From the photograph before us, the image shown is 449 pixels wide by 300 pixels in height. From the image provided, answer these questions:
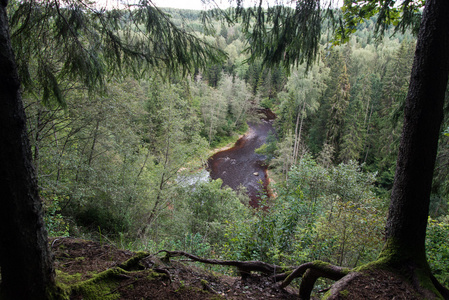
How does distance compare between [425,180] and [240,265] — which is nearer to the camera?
[425,180]

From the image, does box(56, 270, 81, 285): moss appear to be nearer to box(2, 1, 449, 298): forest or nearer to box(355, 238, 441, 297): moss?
box(2, 1, 449, 298): forest

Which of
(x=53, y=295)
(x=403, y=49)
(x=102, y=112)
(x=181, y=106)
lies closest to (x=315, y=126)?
(x=403, y=49)

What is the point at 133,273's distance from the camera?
2.28 metres

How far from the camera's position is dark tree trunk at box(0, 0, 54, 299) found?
4.42 ft

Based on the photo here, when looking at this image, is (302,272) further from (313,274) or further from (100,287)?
(100,287)

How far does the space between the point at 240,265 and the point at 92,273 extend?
1695mm

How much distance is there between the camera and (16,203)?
1.39m

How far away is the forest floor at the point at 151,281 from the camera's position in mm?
1949

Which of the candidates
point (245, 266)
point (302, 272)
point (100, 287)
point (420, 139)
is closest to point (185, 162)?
point (245, 266)

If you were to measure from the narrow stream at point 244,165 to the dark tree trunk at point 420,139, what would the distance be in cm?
1547

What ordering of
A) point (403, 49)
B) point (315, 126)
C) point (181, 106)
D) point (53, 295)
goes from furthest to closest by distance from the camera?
point (315, 126) < point (403, 49) < point (181, 106) < point (53, 295)

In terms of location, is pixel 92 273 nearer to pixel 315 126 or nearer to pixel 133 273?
pixel 133 273

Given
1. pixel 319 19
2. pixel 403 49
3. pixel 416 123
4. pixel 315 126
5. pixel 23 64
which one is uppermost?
pixel 403 49

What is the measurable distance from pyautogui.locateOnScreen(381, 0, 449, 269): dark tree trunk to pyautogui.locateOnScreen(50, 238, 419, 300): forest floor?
1.21 feet
